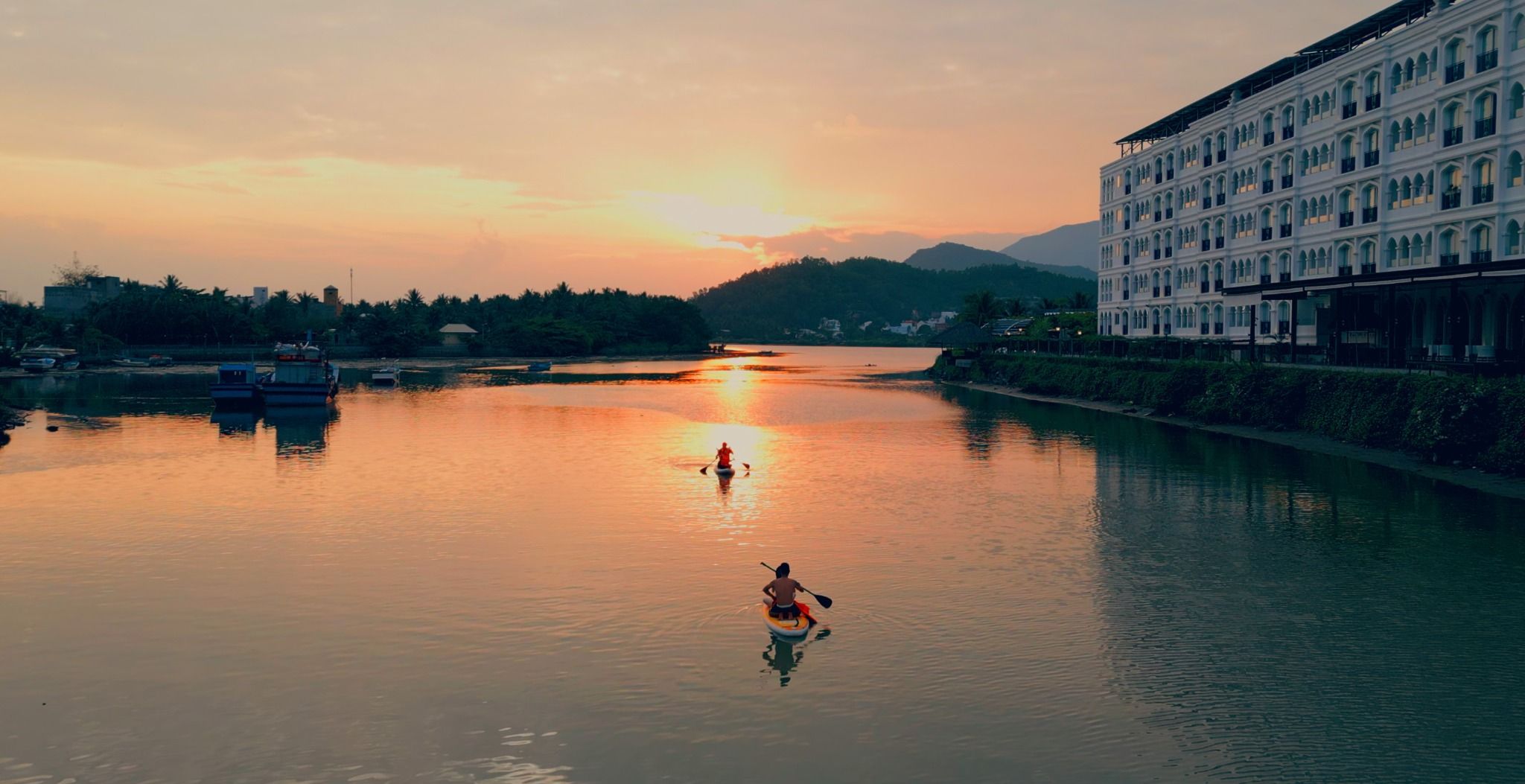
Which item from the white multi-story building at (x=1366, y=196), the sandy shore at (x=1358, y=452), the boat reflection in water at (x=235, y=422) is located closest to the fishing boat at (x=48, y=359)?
the boat reflection in water at (x=235, y=422)

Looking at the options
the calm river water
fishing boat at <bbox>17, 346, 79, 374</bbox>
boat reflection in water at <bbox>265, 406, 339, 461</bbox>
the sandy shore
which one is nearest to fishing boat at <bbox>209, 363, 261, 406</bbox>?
boat reflection in water at <bbox>265, 406, 339, 461</bbox>

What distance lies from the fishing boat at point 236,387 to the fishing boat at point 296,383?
0.92 m

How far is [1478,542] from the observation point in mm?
30469

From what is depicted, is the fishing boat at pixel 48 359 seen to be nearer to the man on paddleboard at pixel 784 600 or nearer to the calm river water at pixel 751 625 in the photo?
the calm river water at pixel 751 625

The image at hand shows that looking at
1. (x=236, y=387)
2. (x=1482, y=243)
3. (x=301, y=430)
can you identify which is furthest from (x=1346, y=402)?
(x=236, y=387)

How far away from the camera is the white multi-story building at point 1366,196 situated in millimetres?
56750

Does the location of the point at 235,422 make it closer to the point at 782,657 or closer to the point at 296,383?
the point at 296,383

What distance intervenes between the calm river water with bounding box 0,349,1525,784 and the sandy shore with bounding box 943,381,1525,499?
72.1 inches

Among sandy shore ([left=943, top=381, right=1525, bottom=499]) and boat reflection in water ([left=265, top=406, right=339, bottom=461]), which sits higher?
boat reflection in water ([left=265, top=406, right=339, bottom=461])

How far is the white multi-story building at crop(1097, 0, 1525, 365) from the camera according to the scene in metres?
56.8

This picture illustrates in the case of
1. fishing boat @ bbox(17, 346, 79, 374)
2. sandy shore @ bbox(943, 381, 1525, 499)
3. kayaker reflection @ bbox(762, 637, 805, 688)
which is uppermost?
fishing boat @ bbox(17, 346, 79, 374)

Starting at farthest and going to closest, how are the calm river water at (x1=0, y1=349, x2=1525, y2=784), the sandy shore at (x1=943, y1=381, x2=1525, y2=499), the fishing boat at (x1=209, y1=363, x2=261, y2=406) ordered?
the fishing boat at (x1=209, y1=363, x2=261, y2=406) → the sandy shore at (x1=943, y1=381, x2=1525, y2=499) → the calm river water at (x1=0, y1=349, x2=1525, y2=784)

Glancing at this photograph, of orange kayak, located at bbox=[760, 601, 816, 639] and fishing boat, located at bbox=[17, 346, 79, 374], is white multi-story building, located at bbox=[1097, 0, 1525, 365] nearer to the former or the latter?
orange kayak, located at bbox=[760, 601, 816, 639]

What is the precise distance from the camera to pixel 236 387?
273 feet
